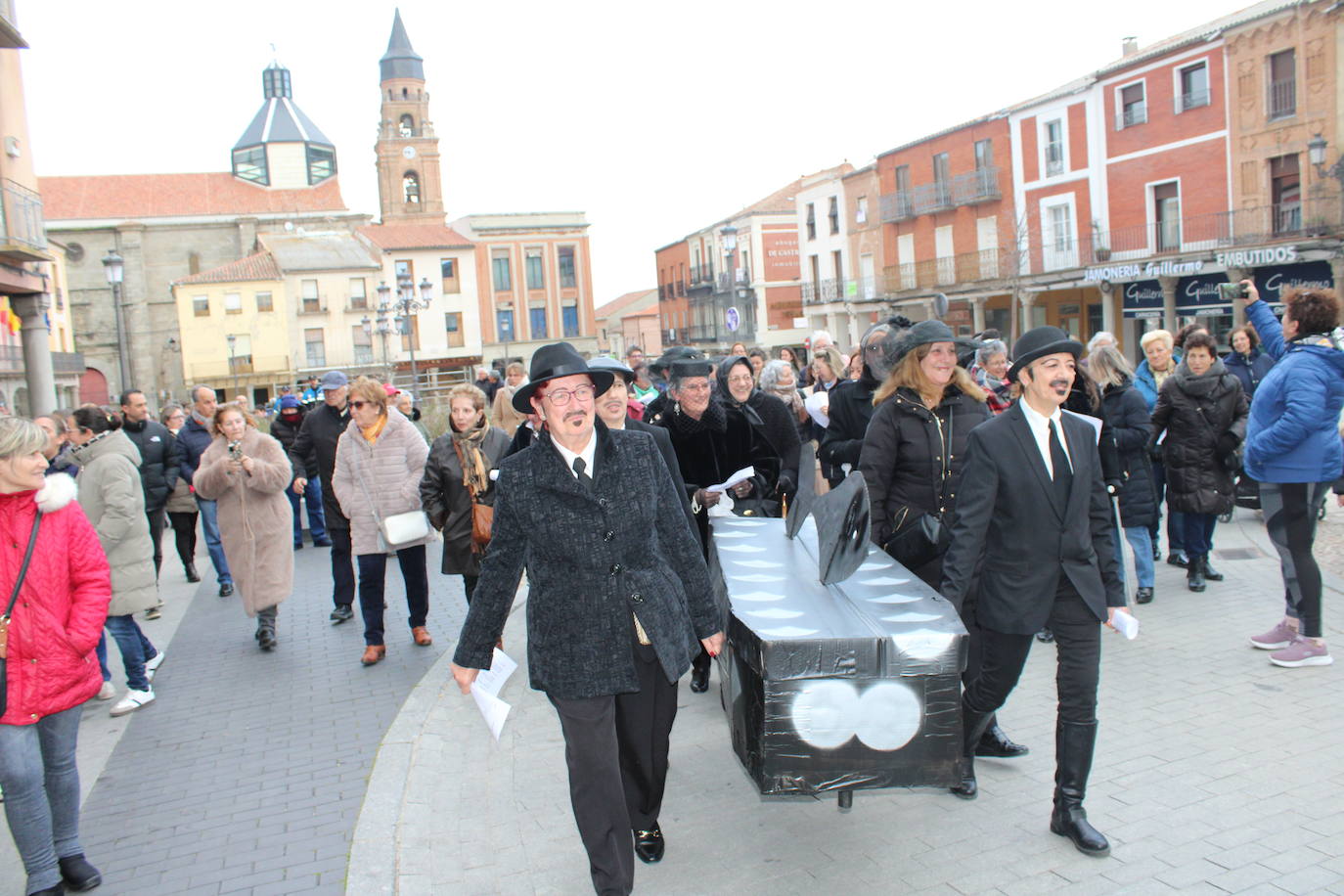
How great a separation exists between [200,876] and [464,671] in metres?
1.61

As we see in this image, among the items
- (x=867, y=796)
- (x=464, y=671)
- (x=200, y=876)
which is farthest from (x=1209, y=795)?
(x=200, y=876)

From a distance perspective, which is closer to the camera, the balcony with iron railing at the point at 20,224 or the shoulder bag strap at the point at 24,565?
the shoulder bag strap at the point at 24,565

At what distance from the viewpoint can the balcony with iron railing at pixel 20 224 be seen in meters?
21.3

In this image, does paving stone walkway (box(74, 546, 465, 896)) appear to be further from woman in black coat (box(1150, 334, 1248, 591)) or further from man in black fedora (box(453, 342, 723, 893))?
woman in black coat (box(1150, 334, 1248, 591))

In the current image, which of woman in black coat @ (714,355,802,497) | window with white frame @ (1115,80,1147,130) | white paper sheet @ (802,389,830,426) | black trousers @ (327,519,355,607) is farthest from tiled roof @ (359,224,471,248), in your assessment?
woman in black coat @ (714,355,802,497)

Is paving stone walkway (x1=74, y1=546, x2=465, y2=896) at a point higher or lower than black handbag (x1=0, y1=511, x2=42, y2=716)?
lower

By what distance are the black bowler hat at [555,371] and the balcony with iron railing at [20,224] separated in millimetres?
22039

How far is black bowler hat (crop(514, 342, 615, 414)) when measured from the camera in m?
3.61

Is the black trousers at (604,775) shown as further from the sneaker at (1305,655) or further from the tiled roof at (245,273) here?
the tiled roof at (245,273)

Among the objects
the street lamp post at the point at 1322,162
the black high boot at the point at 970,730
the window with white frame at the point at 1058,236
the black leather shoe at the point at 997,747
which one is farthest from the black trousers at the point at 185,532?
the window with white frame at the point at 1058,236

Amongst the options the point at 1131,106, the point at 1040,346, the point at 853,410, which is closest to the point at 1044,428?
the point at 1040,346

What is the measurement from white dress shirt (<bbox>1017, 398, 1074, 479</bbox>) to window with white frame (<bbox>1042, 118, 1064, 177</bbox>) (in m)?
34.7

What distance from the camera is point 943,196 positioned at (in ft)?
132

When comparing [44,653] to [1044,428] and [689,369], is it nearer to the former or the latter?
[689,369]
